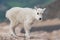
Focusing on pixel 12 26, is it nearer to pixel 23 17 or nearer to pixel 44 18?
pixel 23 17

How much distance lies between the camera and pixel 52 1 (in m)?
3.65

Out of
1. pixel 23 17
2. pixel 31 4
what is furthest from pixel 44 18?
pixel 23 17

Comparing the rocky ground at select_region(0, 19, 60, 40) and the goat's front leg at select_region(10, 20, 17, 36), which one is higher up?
the rocky ground at select_region(0, 19, 60, 40)

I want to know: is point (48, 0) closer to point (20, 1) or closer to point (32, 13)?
point (20, 1)

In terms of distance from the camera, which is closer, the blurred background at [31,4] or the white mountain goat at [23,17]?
the white mountain goat at [23,17]

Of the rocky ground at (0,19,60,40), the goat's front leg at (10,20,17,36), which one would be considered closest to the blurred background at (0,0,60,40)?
the rocky ground at (0,19,60,40)

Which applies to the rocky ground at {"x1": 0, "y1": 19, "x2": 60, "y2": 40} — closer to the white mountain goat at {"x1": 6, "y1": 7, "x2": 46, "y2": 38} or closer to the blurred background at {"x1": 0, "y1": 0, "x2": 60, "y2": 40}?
the blurred background at {"x1": 0, "y1": 0, "x2": 60, "y2": 40}

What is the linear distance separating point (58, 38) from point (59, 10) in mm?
501

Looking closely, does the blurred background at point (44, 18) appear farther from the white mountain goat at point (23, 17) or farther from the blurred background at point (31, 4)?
the white mountain goat at point (23, 17)

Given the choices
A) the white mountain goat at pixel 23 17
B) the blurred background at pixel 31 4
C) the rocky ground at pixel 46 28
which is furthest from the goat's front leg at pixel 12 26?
the blurred background at pixel 31 4

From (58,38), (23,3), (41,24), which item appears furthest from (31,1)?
(58,38)

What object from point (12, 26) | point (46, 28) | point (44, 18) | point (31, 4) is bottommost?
point (12, 26)

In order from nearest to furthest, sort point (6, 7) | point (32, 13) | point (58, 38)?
point (32, 13), point (58, 38), point (6, 7)

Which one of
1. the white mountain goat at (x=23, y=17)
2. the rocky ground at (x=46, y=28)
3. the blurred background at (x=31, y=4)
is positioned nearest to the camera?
the white mountain goat at (x=23, y=17)
